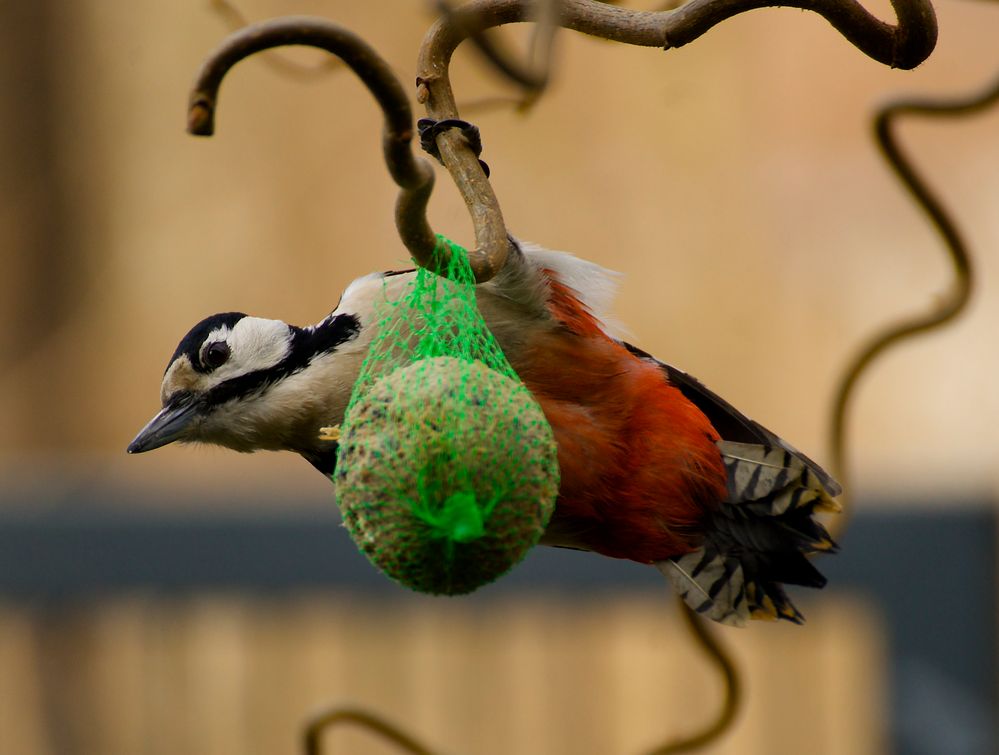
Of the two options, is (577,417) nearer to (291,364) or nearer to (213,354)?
(291,364)

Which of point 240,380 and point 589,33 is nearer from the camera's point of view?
point 589,33

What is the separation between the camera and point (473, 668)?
16.5 feet

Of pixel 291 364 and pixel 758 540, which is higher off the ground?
pixel 291 364

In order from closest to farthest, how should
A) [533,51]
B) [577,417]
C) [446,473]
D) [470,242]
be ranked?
[446,473], [533,51], [577,417], [470,242]

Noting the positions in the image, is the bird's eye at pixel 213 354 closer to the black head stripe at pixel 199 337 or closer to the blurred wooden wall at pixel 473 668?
the black head stripe at pixel 199 337

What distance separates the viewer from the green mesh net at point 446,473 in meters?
1.53

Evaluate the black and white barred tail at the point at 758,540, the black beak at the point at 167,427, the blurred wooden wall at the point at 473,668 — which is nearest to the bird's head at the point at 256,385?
the black beak at the point at 167,427

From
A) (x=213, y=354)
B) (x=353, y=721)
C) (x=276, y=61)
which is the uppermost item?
(x=276, y=61)

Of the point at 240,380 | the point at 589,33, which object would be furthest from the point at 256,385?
the point at 589,33

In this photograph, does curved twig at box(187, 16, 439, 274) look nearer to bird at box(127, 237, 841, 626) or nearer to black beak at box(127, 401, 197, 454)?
Answer: bird at box(127, 237, 841, 626)

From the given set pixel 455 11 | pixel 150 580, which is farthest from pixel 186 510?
pixel 455 11

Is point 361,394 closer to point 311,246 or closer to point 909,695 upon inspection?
point 909,695

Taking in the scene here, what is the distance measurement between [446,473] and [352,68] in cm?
47

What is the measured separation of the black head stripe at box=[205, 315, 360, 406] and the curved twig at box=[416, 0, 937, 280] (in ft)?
2.55
